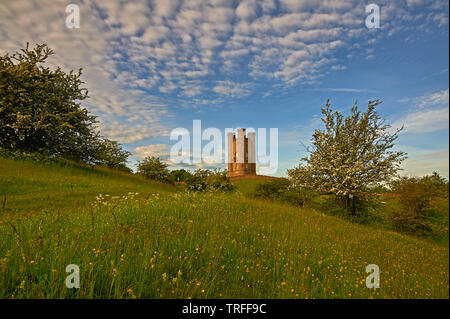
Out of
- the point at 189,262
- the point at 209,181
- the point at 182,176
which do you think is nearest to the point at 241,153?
the point at 182,176

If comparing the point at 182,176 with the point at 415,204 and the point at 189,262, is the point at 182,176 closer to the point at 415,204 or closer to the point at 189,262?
the point at 415,204

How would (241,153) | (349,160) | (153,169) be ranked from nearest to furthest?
(349,160) < (153,169) < (241,153)

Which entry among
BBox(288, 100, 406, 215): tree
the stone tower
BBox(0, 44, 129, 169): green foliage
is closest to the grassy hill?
BBox(288, 100, 406, 215): tree

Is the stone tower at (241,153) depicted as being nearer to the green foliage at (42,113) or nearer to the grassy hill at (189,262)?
the green foliage at (42,113)

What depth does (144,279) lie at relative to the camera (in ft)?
9.34

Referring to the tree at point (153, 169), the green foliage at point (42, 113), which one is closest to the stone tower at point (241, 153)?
the tree at point (153, 169)

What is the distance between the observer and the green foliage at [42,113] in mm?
19938

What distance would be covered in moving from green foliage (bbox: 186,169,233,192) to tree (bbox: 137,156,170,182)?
40.7ft

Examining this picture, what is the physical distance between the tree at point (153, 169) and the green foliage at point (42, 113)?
7.07 meters

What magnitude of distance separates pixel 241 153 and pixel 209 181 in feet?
165

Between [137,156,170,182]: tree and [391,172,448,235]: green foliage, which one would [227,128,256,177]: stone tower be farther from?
[391,172,448,235]: green foliage

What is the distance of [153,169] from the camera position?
3125 centimetres
